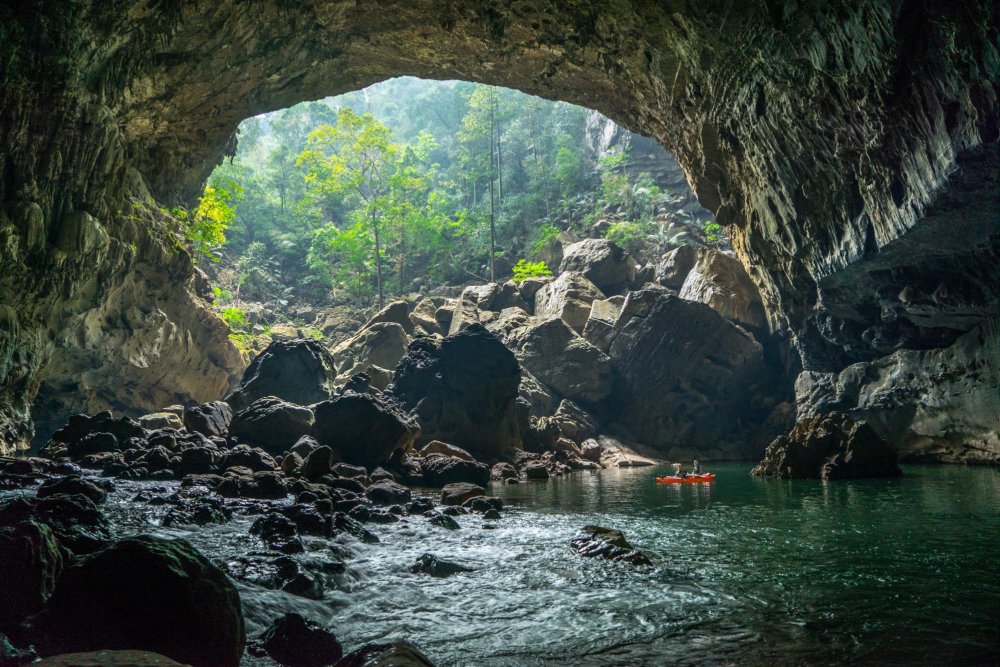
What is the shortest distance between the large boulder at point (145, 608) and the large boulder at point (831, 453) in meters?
16.1

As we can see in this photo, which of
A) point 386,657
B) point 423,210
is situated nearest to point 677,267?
point 423,210

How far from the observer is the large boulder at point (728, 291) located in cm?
2952

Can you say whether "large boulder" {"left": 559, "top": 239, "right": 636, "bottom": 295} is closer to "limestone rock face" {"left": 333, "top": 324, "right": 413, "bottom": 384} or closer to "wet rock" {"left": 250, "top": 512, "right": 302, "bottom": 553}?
"limestone rock face" {"left": 333, "top": 324, "right": 413, "bottom": 384}

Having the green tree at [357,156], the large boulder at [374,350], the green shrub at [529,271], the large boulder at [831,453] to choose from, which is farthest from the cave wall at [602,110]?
the green tree at [357,156]

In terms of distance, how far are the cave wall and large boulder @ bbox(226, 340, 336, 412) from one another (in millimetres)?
3869

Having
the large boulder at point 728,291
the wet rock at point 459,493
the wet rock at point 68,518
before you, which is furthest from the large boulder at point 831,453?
the wet rock at point 68,518

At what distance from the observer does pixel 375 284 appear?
1844 inches

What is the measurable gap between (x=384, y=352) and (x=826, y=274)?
758 inches

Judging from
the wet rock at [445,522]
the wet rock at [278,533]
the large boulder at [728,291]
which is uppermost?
the large boulder at [728,291]

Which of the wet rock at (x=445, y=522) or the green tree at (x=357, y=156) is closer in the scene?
the wet rock at (x=445, y=522)

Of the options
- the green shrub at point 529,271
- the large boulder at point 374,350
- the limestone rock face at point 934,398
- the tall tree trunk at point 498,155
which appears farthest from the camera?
the tall tree trunk at point 498,155

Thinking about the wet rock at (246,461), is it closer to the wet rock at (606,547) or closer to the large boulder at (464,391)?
the large boulder at (464,391)

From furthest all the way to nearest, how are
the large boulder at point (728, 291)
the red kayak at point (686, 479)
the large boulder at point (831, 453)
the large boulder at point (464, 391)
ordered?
the large boulder at point (728, 291)
the large boulder at point (464, 391)
the red kayak at point (686, 479)
the large boulder at point (831, 453)

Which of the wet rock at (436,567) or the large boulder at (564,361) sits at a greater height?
the large boulder at (564,361)
